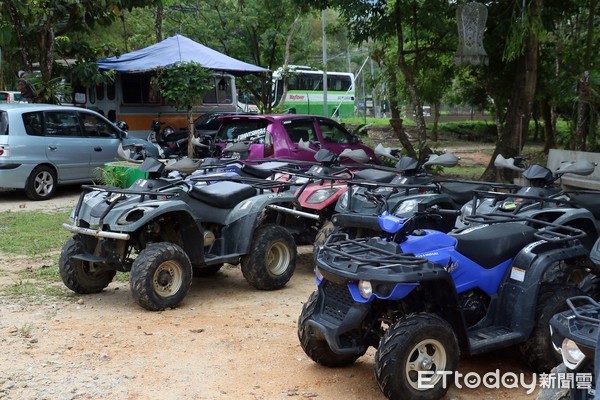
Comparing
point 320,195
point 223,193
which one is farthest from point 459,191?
point 223,193

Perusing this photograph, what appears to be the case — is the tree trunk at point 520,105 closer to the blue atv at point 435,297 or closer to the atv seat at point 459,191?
the atv seat at point 459,191

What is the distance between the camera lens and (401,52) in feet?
45.7

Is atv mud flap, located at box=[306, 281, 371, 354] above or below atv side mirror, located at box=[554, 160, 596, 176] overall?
below

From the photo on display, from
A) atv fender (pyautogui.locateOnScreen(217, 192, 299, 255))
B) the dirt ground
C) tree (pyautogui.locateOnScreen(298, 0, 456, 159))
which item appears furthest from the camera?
tree (pyautogui.locateOnScreen(298, 0, 456, 159))

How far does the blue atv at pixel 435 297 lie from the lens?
4500 millimetres

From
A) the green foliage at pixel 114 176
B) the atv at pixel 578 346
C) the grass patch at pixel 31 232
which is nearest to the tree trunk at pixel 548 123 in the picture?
the green foliage at pixel 114 176

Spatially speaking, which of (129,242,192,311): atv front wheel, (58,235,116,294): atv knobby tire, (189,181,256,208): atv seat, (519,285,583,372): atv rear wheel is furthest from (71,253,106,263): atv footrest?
(519,285,583,372): atv rear wheel

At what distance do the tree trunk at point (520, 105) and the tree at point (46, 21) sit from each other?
8.96 meters

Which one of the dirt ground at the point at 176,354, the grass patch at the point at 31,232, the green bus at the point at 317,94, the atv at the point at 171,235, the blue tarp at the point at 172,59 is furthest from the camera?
the green bus at the point at 317,94

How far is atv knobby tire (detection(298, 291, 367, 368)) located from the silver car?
383 inches

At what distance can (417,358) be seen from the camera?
14.9 feet

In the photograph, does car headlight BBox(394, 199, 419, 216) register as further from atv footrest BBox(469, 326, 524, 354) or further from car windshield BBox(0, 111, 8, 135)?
car windshield BBox(0, 111, 8, 135)

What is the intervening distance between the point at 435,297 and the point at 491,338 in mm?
551

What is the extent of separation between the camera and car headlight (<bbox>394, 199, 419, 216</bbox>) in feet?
23.6
